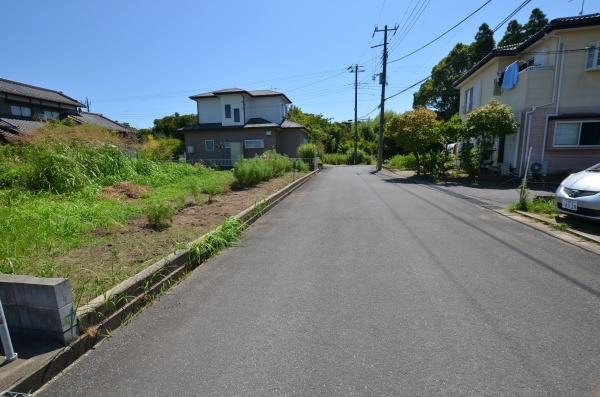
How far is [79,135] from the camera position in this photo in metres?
10.9

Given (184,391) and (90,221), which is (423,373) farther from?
(90,221)

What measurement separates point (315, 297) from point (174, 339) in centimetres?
148

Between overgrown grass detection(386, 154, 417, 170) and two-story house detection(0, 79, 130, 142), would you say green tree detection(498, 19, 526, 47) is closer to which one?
overgrown grass detection(386, 154, 417, 170)

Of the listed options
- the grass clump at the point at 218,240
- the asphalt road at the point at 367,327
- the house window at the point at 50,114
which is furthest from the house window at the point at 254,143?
the asphalt road at the point at 367,327

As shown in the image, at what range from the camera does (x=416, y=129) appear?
56.2 ft

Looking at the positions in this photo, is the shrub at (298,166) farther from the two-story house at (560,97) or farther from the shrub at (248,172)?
the two-story house at (560,97)

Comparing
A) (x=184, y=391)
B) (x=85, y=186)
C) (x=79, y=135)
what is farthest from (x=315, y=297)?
(x=79, y=135)

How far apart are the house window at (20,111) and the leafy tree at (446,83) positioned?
36.7m

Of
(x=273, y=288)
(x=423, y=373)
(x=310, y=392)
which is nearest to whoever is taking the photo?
(x=310, y=392)

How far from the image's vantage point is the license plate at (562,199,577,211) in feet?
20.0

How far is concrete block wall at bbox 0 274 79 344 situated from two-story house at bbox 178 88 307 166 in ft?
81.6

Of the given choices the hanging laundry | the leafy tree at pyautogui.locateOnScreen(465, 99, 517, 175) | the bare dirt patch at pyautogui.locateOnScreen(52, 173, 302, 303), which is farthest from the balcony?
the bare dirt patch at pyautogui.locateOnScreen(52, 173, 302, 303)

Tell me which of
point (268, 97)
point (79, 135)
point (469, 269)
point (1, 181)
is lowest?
point (469, 269)

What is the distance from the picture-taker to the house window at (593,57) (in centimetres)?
1319
